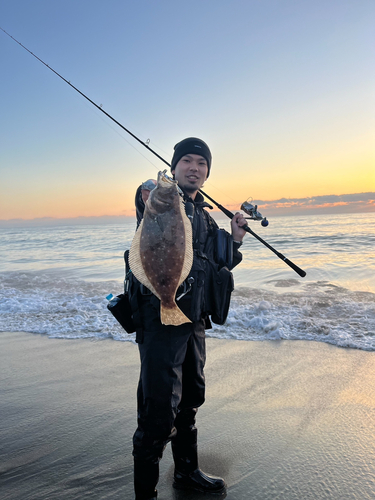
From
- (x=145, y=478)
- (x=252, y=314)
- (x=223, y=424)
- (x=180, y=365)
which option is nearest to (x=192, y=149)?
(x=180, y=365)

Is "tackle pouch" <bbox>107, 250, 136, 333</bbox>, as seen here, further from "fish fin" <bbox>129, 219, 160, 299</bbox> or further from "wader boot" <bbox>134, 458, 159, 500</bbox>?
"wader boot" <bbox>134, 458, 159, 500</bbox>

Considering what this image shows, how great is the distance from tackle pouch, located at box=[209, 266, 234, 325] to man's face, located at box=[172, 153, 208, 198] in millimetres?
689

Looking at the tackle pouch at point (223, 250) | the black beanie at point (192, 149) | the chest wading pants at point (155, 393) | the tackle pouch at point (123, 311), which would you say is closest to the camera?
the chest wading pants at point (155, 393)

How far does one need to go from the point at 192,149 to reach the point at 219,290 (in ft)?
3.96

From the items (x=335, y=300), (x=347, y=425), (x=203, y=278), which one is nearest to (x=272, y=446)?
(x=347, y=425)

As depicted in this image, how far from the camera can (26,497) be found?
2523 millimetres

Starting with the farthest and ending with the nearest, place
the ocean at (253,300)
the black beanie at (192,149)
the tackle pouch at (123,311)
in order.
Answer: the ocean at (253,300)
the black beanie at (192,149)
the tackle pouch at (123,311)

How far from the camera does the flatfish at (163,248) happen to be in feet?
6.66

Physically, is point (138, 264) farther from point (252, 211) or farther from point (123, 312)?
point (252, 211)

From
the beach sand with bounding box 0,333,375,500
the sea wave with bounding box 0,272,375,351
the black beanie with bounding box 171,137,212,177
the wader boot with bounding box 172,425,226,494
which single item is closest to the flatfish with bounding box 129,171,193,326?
the black beanie with bounding box 171,137,212,177

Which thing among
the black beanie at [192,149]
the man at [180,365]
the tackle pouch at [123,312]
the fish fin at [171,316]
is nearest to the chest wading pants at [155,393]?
the man at [180,365]

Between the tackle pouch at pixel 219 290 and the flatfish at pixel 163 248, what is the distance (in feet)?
1.83

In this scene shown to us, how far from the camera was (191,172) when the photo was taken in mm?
2768

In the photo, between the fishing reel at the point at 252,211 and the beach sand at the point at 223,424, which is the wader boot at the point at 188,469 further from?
the fishing reel at the point at 252,211
